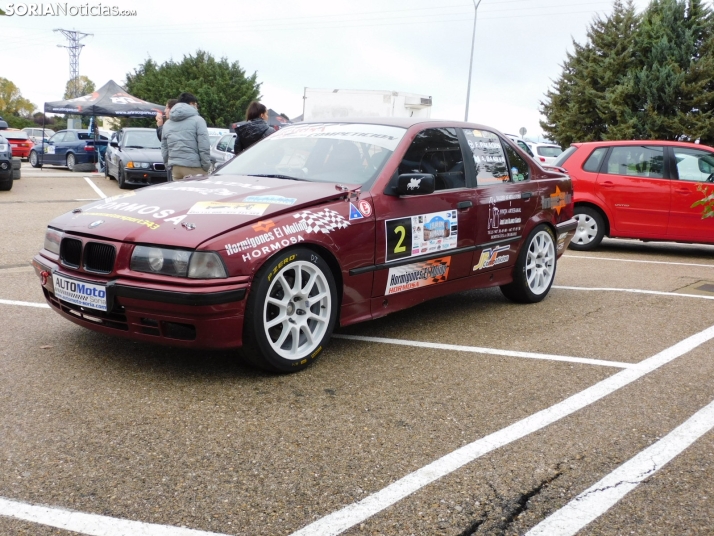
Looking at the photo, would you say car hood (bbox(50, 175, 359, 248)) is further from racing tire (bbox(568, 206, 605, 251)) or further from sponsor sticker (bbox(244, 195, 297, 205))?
racing tire (bbox(568, 206, 605, 251))

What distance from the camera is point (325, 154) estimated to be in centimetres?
498

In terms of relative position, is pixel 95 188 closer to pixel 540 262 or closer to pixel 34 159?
pixel 34 159

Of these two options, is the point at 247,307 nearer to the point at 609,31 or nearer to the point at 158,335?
the point at 158,335

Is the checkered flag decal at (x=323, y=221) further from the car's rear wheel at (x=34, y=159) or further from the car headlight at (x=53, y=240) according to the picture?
the car's rear wheel at (x=34, y=159)

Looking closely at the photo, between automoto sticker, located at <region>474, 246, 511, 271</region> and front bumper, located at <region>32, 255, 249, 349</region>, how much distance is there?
2.30m

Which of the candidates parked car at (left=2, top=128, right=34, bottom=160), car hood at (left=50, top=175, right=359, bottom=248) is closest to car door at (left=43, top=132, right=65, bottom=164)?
parked car at (left=2, top=128, right=34, bottom=160)

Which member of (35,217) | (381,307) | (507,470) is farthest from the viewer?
(35,217)

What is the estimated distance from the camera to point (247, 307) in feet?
12.5

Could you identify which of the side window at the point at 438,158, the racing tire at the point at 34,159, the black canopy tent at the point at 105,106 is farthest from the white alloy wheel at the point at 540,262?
the racing tire at the point at 34,159

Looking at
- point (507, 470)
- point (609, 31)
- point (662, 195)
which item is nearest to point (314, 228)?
point (507, 470)

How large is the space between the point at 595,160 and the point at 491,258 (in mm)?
5367

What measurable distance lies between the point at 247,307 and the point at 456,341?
5.76ft

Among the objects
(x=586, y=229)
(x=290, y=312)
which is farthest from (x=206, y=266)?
(x=586, y=229)

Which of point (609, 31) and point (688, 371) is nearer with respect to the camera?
point (688, 371)
